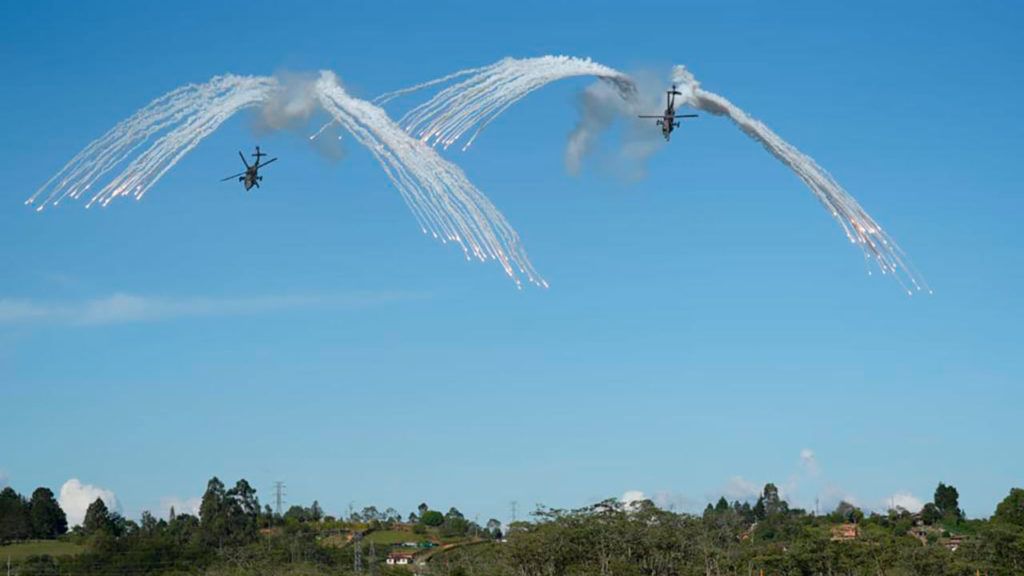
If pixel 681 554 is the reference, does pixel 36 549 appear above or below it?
above

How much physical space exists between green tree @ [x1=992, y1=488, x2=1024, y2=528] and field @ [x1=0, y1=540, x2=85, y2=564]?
107613 millimetres

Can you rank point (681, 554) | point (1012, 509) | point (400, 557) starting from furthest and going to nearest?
point (400, 557) < point (1012, 509) < point (681, 554)

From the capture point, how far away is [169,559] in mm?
153375

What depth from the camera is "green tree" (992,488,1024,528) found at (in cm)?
12394

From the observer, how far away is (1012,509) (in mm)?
127188

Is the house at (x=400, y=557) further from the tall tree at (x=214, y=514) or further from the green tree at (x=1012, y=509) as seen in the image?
the green tree at (x=1012, y=509)

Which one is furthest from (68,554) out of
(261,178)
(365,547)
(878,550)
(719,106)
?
(719,106)

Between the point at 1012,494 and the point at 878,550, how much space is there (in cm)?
3754

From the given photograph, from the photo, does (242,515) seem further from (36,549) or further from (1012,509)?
(1012,509)

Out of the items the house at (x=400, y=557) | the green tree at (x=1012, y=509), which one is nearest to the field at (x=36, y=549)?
the house at (x=400, y=557)

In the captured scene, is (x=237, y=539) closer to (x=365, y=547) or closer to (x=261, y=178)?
(x=365, y=547)

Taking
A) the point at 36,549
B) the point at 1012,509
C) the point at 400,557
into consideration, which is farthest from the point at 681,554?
the point at 36,549

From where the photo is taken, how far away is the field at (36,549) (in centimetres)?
17262

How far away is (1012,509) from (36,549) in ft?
398
